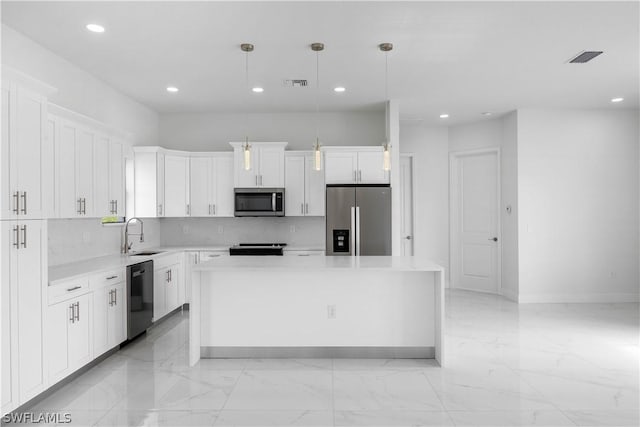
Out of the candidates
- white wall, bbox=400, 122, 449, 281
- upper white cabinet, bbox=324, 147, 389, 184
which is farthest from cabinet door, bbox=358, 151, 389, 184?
white wall, bbox=400, 122, 449, 281

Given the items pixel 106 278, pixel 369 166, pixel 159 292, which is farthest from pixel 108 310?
pixel 369 166

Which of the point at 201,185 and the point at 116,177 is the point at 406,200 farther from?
the point at 116,177

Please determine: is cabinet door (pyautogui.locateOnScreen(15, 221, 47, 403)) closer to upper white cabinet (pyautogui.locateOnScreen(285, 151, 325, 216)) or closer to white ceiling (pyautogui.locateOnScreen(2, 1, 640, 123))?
white ceiling (pyautogui.locateOnScreen(2, 1, 640, 123))

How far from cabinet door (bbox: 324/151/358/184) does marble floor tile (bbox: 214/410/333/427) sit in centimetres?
358

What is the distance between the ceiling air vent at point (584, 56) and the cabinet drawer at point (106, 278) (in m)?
4.90

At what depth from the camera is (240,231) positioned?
6.47 m

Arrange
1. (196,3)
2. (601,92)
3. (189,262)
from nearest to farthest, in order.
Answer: (196,3) < (601,92) < (189,262)

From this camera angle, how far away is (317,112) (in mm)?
6473

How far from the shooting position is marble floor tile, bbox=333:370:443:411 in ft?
9.56

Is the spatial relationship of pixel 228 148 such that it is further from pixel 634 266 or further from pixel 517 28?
pixel 634 266

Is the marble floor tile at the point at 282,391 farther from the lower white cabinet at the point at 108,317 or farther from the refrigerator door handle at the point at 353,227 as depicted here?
the refrigerator door handle at the point at 353,227

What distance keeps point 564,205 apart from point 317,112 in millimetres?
3989

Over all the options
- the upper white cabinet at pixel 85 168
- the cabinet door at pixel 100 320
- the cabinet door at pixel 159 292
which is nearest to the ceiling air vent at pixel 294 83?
the upper white cabinet at pixel 85 168

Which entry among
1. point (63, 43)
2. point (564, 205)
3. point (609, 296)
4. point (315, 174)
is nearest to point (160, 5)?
point (63, 43)
